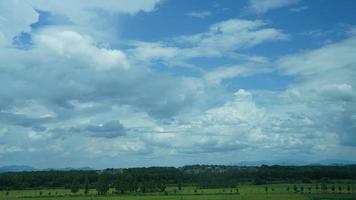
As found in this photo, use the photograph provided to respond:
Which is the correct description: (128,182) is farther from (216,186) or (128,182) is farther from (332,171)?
(332,171)

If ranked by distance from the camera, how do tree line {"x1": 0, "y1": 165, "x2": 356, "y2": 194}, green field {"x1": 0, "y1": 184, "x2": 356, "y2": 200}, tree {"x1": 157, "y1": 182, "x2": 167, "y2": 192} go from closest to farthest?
green field {"x1": 0, "y1": 184, "x2": 356, "y2": 200}, tree {"x1": 157, "y1": 182, "x2": 167, "y2": 192}, tree line {"x1": 0, "y1": 165, "x2": 356, "y2": 194}

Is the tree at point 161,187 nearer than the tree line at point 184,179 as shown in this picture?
Yes

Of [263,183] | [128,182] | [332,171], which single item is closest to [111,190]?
[128,182]

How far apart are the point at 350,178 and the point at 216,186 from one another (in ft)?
128

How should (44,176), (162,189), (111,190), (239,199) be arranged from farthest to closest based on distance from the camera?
(44,176) < (111,190) < (162,189) < (239,199)

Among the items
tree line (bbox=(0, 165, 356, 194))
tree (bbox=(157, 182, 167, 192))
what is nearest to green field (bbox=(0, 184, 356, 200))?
tree (bbox=(157, 182, 167, 192))

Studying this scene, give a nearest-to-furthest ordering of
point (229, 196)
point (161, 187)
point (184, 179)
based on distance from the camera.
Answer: point (229, 196), point (161, 187), point (184, 179)

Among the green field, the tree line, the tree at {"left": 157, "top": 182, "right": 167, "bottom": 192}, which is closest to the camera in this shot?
the green field

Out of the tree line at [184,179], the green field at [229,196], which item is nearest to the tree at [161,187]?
the tree line at [184,179]

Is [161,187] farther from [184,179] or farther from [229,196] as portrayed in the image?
[229,196]

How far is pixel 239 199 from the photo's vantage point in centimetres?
7869

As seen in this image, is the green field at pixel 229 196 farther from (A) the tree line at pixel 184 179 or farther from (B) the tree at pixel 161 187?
(A) the tree line at pixel 184 179

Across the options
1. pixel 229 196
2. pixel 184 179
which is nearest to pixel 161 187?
pixel 184 179

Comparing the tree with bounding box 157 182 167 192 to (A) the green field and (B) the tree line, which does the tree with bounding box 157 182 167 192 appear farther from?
(A) the green field
